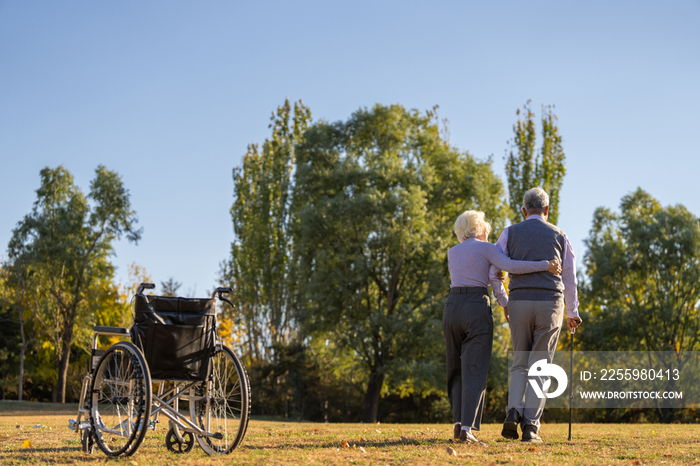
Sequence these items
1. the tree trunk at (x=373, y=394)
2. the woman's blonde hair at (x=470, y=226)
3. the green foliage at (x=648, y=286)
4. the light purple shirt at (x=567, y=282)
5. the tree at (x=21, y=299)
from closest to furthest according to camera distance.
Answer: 1. the light purple shirt at (x=567, y=282)
2. the woman's blonde hair at (x=470, y=226)
3. the tree trunk at (x=373, y=394)
4. the green foliage at (x=648, y=286)
5. the tree at (x=21, y=299)

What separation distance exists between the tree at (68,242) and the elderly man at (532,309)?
21.9 metres

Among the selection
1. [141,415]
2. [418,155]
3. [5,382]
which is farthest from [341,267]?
[141,415]

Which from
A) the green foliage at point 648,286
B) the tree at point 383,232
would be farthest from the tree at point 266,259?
the green foliage at point 648,286

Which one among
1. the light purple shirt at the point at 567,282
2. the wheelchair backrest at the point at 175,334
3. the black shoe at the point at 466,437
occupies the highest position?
the light purple shirt at the point at 567,282

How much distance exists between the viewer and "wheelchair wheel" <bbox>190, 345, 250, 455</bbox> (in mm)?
3855

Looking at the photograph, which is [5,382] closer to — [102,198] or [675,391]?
[102,198]

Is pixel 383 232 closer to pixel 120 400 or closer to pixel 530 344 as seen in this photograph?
pixel 530 344

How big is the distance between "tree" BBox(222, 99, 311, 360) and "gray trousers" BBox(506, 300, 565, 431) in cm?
2339

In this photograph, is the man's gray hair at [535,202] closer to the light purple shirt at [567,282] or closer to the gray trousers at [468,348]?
the light purple shirt at [567,282]

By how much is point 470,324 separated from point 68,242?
868 inches

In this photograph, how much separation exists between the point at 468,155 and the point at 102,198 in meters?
14.8

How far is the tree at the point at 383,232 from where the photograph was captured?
19.9 meters

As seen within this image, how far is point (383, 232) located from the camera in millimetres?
20703

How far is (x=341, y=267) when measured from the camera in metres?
21.4
